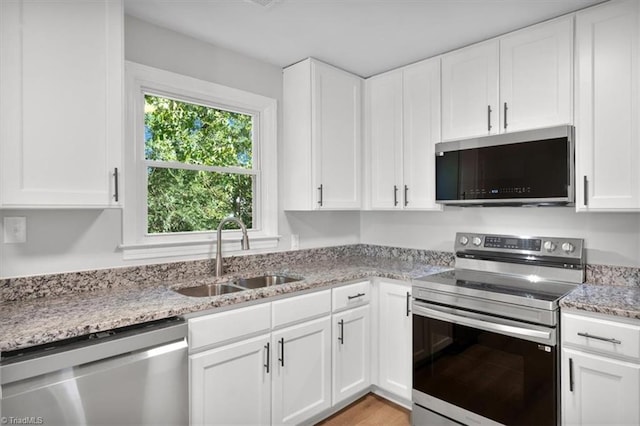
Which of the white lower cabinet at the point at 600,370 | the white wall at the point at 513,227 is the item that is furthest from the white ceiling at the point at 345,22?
the white lower cabinet at the point at 600,370

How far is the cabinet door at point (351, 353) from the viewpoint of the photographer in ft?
7.56

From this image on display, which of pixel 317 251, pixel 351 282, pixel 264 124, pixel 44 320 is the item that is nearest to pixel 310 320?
pixel 351 282

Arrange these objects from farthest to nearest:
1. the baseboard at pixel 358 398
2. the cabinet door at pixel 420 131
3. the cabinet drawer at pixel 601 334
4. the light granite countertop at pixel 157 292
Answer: the cabinet door at pixel 420 131
the baseboard at pixel 358 398
the cabinet drawer at pixel 601 334
the light granite countertop at pixel 157 292

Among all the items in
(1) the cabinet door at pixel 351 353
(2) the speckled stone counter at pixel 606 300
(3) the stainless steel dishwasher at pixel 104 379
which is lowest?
(1) the cabinet door at pixel 351 353

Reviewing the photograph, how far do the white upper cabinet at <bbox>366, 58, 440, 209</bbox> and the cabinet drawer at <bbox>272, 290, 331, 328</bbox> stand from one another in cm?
97

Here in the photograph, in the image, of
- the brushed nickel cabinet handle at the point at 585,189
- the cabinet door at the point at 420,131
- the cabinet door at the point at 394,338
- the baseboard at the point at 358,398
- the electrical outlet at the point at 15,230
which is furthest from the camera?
the cabinet door at the point at 420,131

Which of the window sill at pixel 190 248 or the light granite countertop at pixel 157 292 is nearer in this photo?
the light granite countertop at pixel 157 292

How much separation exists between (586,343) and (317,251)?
5.94ft

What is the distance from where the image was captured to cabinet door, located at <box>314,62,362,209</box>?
2.65 m

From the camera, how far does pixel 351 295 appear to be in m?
2.37

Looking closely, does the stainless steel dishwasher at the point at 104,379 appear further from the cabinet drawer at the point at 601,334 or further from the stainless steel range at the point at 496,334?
the cabinet drawer at the point at 601,334

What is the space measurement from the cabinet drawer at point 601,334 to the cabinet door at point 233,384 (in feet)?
4.67

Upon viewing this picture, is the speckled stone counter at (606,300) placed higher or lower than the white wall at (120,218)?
lower

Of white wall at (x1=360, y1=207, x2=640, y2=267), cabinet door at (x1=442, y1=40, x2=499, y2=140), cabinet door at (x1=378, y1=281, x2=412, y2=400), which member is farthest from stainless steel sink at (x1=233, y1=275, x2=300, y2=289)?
cabinet door at (x1=442, y1=40, x2=499, y2=140)
